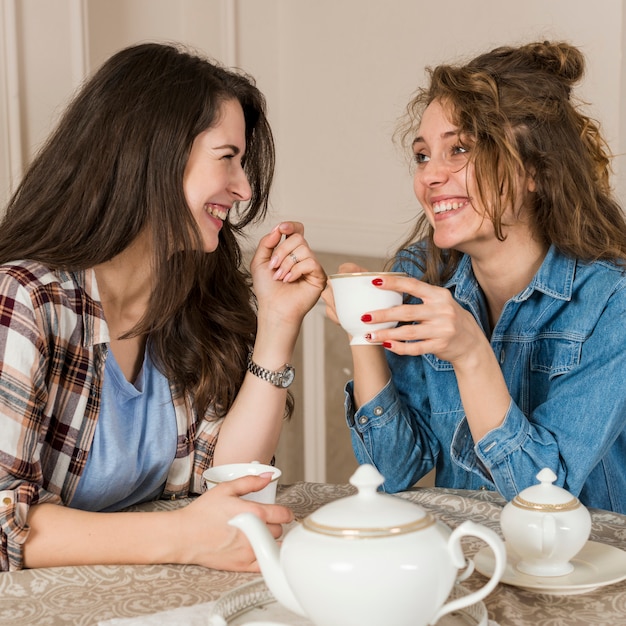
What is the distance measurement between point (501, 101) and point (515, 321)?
1.26 feet

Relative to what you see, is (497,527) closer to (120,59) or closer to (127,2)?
(120,59)

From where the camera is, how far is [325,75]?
119 inches

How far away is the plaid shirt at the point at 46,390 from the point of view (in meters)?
1.18

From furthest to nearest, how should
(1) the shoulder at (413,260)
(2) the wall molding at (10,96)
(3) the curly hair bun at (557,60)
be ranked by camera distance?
(2) the wall molding at (10,96) → (1) the shoulder at (413,260) → (3) the curly hair bun at (557,60)

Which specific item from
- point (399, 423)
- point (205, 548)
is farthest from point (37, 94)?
point (205, 548)

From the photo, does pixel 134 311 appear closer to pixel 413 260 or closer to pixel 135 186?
pixel 135 186

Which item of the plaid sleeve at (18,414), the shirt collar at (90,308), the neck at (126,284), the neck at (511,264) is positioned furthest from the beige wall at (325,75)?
the plaid sleeve at (18,414)

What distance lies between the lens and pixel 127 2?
2660 mm

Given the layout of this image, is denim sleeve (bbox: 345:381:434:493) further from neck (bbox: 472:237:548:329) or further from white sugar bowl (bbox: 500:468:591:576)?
white sugar bowl (bbox: 500:468:591:576)

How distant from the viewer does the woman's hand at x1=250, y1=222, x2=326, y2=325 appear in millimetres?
1636

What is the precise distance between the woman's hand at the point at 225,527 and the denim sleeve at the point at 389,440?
0.49 m

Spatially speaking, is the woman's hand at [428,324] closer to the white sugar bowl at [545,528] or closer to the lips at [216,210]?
the white sugar bowl at [545,528]

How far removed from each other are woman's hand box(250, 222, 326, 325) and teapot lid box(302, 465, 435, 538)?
90 cm

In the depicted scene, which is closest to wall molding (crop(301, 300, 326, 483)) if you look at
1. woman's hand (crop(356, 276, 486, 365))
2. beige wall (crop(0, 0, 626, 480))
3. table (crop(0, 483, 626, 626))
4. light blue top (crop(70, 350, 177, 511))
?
beige wall (crop(0, 0, 626, 480))
